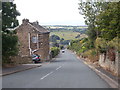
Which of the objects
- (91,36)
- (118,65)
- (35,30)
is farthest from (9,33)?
(35,30)

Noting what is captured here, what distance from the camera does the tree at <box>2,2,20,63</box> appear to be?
31.6 metres

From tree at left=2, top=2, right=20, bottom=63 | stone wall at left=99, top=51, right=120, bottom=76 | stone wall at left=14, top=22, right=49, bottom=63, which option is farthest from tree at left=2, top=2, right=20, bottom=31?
stone wall at left=14, top=22, right=49, bottom=63

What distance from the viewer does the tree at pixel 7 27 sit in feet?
104

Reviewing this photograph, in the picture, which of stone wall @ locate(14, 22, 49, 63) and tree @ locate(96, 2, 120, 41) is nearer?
tree @ locate(96, 2, 120, 41)

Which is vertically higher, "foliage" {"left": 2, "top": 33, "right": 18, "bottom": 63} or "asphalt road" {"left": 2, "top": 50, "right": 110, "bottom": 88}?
"foliage" {"left": 2, "top": 33, "right": 18, "bottom": 63}

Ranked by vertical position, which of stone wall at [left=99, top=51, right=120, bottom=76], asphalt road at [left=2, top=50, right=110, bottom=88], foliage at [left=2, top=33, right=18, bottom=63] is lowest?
asphalt road at [left=2, top=50, right=110, bottom=88]

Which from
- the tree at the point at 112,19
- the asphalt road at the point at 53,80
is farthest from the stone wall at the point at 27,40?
the tree at the point at 112,19

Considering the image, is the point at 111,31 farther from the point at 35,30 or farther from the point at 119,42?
the point at 35,30

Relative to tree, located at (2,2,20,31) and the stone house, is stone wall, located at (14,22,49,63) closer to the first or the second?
the stone house

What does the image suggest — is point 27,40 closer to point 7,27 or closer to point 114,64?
point 7,27

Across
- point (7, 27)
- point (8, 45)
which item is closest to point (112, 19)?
point (8, 45)

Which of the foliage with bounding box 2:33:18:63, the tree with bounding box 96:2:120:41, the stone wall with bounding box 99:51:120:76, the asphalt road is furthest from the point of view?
the foliage with bounding box 2:33:18:63

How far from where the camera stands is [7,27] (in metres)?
32.5

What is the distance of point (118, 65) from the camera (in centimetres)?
2384
